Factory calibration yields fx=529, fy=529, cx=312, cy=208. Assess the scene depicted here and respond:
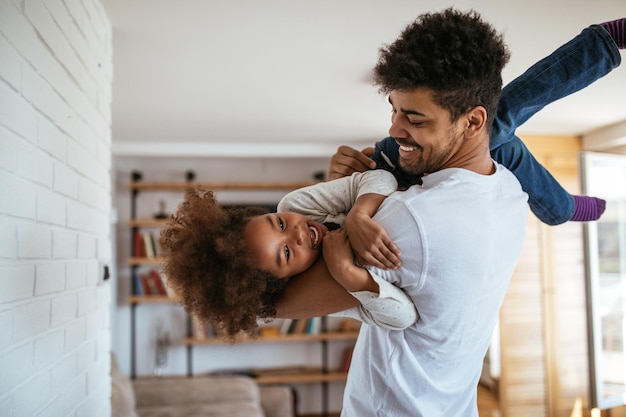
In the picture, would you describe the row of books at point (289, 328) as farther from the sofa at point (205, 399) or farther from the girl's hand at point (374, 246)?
the girl's hand at point (374, 246)

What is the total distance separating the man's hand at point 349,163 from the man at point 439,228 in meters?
0.19

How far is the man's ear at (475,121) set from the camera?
1.07 m

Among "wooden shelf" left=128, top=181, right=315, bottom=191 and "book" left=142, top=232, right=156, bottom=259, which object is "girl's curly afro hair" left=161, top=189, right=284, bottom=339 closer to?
"wooden shelf" left=128, top=181, right=315, bottom=191

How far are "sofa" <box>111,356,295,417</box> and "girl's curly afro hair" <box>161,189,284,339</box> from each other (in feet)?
9.19

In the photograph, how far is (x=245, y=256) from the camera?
111cm

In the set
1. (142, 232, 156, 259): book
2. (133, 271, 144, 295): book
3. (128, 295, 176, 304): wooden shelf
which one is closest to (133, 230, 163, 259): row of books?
(142, 232, 156, 259): book

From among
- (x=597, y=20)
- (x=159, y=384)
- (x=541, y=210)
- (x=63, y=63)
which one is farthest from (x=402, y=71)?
(x=159, y=384)

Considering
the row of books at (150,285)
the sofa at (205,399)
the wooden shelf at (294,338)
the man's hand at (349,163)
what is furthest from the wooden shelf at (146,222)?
the man's hand at (349,163)

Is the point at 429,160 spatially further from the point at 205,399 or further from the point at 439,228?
the point at 205,399

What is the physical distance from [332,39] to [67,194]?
1.40 m

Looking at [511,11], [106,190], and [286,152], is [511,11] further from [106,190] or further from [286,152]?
[286,152]

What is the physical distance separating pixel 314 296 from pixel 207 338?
4.15 m

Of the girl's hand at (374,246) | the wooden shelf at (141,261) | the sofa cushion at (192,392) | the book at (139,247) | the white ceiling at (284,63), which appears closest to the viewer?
the girl's hand at (374,246)

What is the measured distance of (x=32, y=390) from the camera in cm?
124
